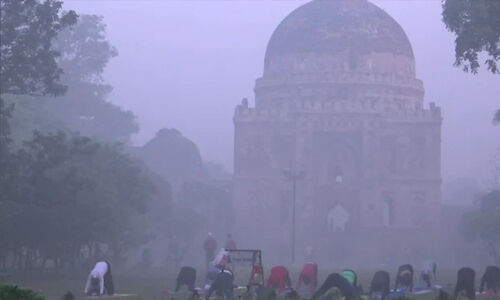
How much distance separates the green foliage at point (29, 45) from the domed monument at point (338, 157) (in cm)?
3049

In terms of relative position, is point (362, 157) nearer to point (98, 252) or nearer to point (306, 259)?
point (306, 259)

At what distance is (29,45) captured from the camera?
2506 centimetres

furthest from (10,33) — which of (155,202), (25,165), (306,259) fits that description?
(306,259)

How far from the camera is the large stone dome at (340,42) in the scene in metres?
60.9

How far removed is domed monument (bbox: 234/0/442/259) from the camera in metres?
56.7

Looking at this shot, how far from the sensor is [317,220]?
56.8m

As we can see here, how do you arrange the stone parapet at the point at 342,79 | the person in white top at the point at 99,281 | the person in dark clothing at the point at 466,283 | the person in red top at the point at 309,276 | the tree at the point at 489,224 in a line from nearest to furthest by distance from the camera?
the person in dark clothing at the point at 466,283 < the person in white top at the point at 99,281 < the person in red top at the point at 309,276 < the tree at the point at 489,224 < the stone parapet at the point at 342,79

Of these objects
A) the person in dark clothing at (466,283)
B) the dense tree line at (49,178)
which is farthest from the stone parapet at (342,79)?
the person in dark clothing at (466,283)

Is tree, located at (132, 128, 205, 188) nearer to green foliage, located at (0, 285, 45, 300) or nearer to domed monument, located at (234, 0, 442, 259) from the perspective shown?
domed monument, located at (234, 0, 442, 259)

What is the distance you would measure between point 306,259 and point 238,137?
10322 mm

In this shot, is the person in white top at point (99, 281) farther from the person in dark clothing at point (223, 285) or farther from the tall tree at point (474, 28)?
the tall tree at point (474, 28)

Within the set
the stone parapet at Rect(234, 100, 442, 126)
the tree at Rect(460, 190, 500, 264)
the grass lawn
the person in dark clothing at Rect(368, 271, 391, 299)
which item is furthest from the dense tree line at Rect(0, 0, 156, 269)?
Answer: the stone parapet at Rect(234, 100, 442, 126)

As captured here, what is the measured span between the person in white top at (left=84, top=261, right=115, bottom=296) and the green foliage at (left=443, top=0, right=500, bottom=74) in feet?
30.4

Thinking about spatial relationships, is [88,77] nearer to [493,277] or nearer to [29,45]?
[29,45]
